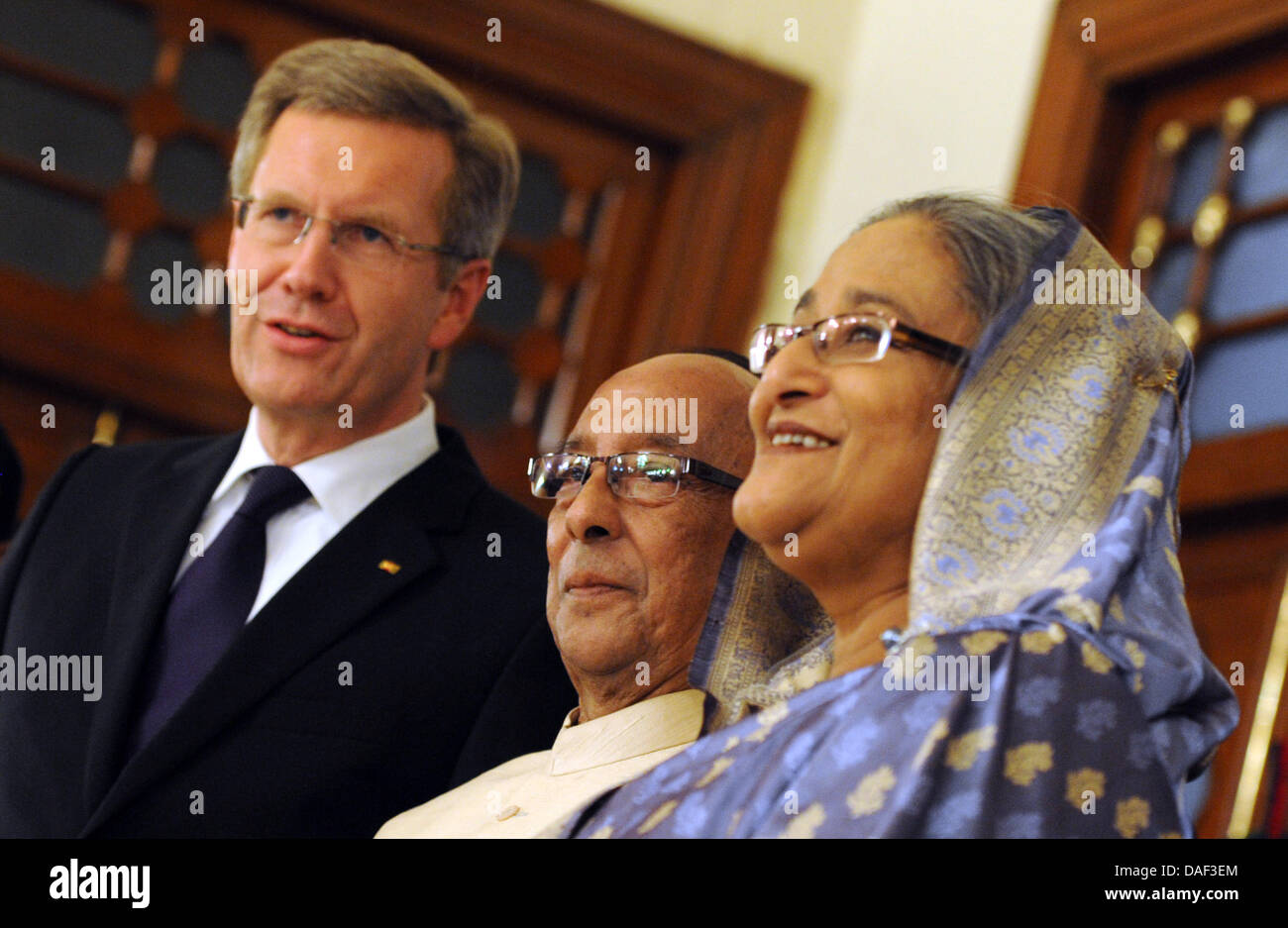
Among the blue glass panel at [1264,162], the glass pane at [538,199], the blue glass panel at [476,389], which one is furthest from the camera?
the glass pane at [538,199]

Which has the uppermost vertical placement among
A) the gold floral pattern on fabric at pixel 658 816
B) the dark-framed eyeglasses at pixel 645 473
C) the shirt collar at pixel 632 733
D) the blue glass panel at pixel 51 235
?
the blue glass panel at pixel 51 235

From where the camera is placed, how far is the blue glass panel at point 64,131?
436 centimetres

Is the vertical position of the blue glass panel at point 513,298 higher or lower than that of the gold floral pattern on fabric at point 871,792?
higher

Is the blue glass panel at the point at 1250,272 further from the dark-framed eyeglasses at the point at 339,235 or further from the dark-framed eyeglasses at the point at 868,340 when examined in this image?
the dark-framed eyeglasses at the point at 868,340

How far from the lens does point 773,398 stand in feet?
5.10

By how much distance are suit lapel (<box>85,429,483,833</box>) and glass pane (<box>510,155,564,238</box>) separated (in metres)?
2.61

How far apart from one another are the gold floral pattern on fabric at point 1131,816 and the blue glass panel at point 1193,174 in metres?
2.82

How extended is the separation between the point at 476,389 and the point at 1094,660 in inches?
134

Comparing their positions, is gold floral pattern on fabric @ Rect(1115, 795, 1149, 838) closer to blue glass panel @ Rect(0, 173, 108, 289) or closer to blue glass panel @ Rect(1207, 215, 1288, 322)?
blue glass panel @ Rect(1207, 215, 1288, 322)

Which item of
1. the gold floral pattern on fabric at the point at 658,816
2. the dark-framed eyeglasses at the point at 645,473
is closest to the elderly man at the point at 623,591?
the dark-framed eyeglasses at the point at 645,473

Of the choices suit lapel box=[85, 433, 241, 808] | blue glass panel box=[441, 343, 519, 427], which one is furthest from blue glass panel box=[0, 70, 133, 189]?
suit lapel box=[85, 433, 241, 808]

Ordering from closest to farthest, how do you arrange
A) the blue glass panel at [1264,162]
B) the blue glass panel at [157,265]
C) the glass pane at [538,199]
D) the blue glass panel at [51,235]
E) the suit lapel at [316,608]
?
1. the suit lapel at [316,608]
2. the blue glass panel at [1264,162]
3. the blue glass panel at [51,235]
4. the blue glass panel at [157,265]
5. the glass pane at [538,199]
